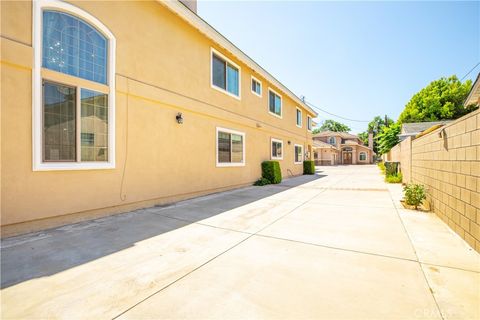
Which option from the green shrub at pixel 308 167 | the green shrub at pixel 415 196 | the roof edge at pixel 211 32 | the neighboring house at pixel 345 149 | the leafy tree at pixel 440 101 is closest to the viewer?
the green shrub at pixel 415 196

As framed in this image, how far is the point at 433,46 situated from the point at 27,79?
21.2 meters

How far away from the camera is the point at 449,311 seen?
6.15 ft

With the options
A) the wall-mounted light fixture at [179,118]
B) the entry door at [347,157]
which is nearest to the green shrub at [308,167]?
the wall-mounted light fixture at [179,118]

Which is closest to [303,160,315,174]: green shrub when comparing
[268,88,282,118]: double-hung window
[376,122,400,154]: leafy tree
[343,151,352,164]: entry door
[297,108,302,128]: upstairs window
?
[297,108,302,128]: upstairs window

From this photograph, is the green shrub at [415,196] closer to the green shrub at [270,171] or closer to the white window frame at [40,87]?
the green shrub at [270,171]

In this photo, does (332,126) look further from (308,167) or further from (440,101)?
(308,167)

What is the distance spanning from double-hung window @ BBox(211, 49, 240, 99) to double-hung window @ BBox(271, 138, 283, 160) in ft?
15.2

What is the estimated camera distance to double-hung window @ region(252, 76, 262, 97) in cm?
1152

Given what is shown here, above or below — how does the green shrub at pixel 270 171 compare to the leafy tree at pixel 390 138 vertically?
below

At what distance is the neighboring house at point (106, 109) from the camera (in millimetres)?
3816

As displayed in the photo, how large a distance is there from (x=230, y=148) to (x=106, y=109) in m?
5.34

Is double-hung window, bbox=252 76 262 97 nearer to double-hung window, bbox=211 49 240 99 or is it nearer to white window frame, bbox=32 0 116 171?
double-hung window, bbox=211 49 240 99

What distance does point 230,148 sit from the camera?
31.6 feet

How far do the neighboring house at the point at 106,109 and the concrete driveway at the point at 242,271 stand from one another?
91 cm
